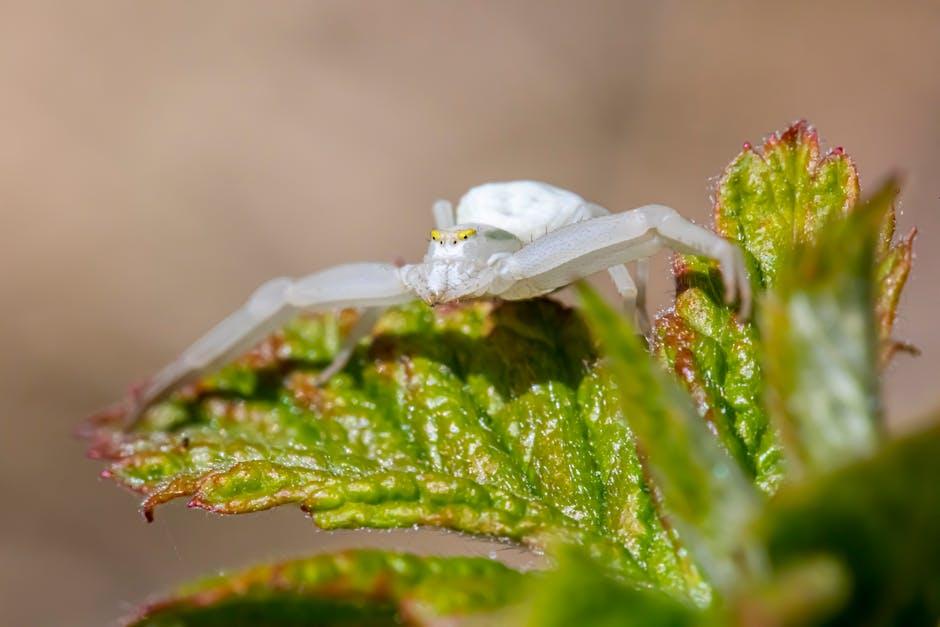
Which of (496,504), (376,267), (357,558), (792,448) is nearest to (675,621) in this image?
(792,448)

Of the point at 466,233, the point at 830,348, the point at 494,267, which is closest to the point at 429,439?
the point at 494,267

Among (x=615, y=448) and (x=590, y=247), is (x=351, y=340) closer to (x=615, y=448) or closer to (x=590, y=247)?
(x=590, y=247)

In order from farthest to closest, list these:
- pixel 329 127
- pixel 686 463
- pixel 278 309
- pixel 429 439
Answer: pixel 329 127, pixel 278 309, pixel 429 439, pixel 686 463

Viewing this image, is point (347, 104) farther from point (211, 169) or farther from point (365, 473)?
point (365, 473)

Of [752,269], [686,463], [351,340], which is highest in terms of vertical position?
[351,340]

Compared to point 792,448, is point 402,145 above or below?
above

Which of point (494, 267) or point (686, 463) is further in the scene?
point (494, 267)

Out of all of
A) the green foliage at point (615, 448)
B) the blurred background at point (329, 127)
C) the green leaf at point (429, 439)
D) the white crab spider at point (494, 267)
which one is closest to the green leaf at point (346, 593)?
the green foliage at point (615, 448)

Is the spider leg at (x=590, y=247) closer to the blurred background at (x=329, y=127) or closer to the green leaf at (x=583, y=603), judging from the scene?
the green leaf at (x=583, y=603)
